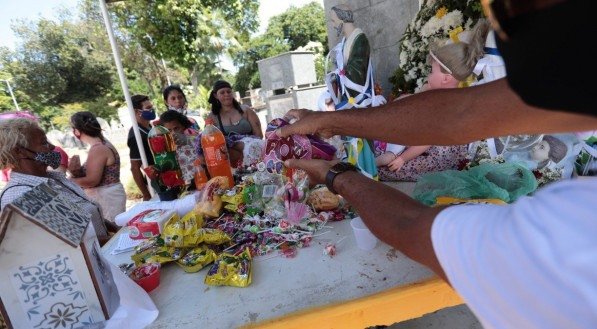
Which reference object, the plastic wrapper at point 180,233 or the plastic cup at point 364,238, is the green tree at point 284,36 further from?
the plastic cup at point 364,238

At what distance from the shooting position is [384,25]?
17.2 ft

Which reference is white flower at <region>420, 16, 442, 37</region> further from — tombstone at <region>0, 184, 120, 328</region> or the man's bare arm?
tombstone at <region>0, 184, 120, 328</region>

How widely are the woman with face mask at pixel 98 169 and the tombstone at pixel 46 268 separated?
258 cm

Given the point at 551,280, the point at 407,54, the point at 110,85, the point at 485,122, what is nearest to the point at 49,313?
the point at 551,280

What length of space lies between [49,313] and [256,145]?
6.97 ft

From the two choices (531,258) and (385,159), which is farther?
(385,159)

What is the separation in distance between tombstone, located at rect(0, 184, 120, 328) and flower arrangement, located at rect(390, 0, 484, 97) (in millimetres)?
3456

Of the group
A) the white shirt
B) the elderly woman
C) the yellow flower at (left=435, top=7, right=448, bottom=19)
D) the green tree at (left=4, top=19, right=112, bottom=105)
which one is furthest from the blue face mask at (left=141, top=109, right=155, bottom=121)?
the green tree at (left=4, top=19, right=112, bottom=105)

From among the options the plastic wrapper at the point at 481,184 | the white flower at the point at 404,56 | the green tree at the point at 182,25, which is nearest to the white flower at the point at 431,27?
the white flower at the point at 404,56

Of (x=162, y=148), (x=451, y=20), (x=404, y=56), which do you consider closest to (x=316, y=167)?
Answer: (x=162, y=148)

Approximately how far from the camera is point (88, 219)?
122 cm

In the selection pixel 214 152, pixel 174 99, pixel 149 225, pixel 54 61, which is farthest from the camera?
pixel 54 61

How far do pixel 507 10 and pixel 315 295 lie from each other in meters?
1.05

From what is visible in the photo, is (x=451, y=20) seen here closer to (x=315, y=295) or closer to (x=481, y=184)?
(x=481, y=184)
